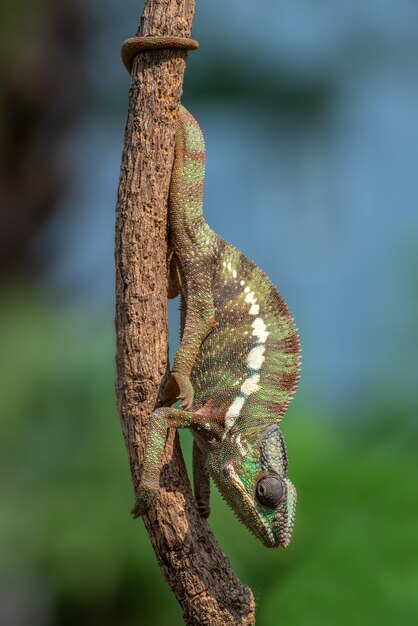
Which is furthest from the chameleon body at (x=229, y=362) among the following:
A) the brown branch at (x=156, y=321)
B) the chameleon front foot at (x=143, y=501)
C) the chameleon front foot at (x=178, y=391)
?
the chameleon front foot at (x=143, y=501)

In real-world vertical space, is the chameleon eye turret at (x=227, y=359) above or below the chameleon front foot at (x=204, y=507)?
above

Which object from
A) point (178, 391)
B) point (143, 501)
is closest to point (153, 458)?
point (143, 501)

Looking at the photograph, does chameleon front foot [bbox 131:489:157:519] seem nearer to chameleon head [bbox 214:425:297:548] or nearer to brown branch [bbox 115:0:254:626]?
brown branch [bbox 115:0:254:626]

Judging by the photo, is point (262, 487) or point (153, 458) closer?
point (153, 458)

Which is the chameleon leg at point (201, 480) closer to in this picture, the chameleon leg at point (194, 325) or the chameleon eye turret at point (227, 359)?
the chameleon eye turret at point (227, 359)

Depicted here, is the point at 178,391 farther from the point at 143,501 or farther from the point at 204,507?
the point at 204,507
